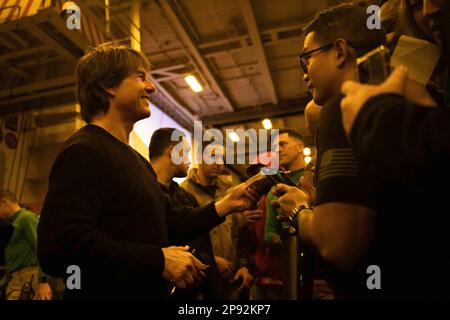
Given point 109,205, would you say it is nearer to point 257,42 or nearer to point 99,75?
point 99,75

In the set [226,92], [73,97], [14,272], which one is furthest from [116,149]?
[226,92]

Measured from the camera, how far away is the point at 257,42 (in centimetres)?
619

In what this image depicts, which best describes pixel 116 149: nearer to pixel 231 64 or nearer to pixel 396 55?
pixel 396 55

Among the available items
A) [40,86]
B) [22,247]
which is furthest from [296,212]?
[40,86]

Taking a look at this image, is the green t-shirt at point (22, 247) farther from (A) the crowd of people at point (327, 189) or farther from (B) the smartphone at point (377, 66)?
(B) the smartphone at point (377, 66)

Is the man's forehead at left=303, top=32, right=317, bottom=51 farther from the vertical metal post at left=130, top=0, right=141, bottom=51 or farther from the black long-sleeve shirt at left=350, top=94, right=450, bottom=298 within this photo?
the vertical metal post at left=130, top=0, right=141, bottom=51

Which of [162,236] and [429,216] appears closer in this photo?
[429,216]

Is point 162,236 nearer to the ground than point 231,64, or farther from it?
nearer to the ground

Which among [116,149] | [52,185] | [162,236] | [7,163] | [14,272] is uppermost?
[7,163]

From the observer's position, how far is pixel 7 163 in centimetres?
634

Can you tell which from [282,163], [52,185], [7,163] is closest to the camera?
[52,185]

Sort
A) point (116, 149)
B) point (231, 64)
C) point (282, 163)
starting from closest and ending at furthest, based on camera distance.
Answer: point (116, 149) → point (282, 163) → point (231, 64)

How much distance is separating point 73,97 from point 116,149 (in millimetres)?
5751

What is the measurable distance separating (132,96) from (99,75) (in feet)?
0.59
